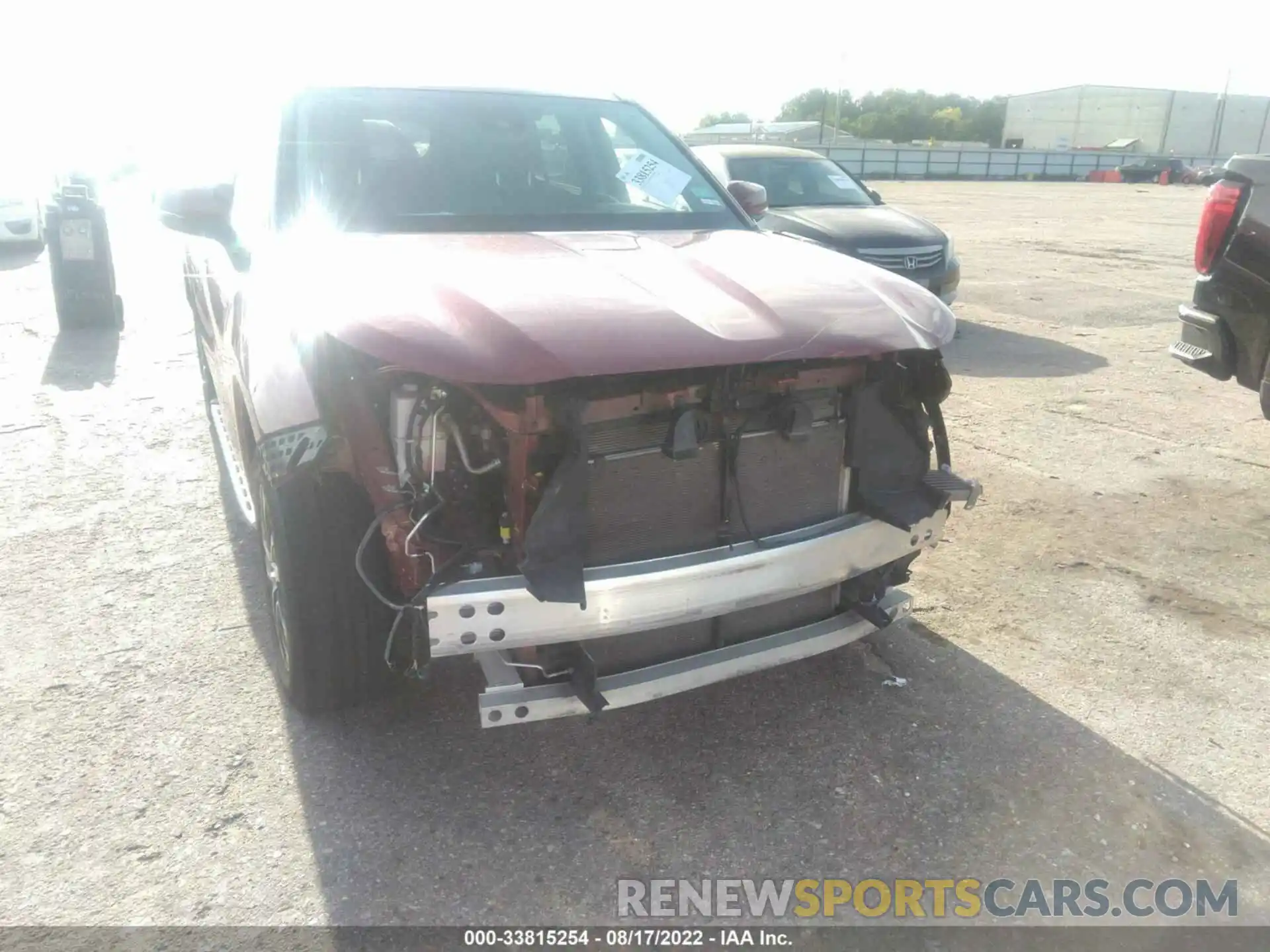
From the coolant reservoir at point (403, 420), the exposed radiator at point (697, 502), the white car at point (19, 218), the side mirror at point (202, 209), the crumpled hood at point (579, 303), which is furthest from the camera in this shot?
the white car at point (19, 218)

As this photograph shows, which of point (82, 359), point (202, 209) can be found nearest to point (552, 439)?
point (202, 209)

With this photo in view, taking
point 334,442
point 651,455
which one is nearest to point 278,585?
point 334,442

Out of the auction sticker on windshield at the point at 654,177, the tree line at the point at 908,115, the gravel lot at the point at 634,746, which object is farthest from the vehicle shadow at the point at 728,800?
the tree line at the point at 908,115

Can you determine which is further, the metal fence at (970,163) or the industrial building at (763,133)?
the industrial building at (763,133)

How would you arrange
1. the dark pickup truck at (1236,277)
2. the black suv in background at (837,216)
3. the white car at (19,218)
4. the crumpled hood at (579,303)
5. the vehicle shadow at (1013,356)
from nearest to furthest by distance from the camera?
the crumpled hood at (579,303), the dark pickup truck at (1236,277), the vehicle shadow at (1013,356), the black suv in background at (837,216), the white car at (19,218)

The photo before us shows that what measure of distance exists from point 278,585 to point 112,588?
1409 millimetres

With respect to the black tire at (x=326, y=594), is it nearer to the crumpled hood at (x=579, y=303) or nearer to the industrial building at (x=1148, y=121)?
the crumpled hood at (x=579, y=303)

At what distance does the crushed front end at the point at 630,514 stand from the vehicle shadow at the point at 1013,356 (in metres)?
4.84

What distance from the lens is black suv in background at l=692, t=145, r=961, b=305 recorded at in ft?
27.5

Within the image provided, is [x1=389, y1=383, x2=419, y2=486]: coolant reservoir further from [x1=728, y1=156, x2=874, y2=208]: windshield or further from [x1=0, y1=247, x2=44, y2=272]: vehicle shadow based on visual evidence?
[x1=0, y1=247, x2=44, y2=272]: vehicle shadow

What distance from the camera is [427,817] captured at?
264 cm

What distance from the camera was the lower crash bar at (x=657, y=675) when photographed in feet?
8.20

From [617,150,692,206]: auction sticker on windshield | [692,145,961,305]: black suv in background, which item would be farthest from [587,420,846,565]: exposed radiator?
[692,145,961,305]: black suv in background

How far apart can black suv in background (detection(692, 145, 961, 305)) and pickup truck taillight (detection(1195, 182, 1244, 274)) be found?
313 cm
